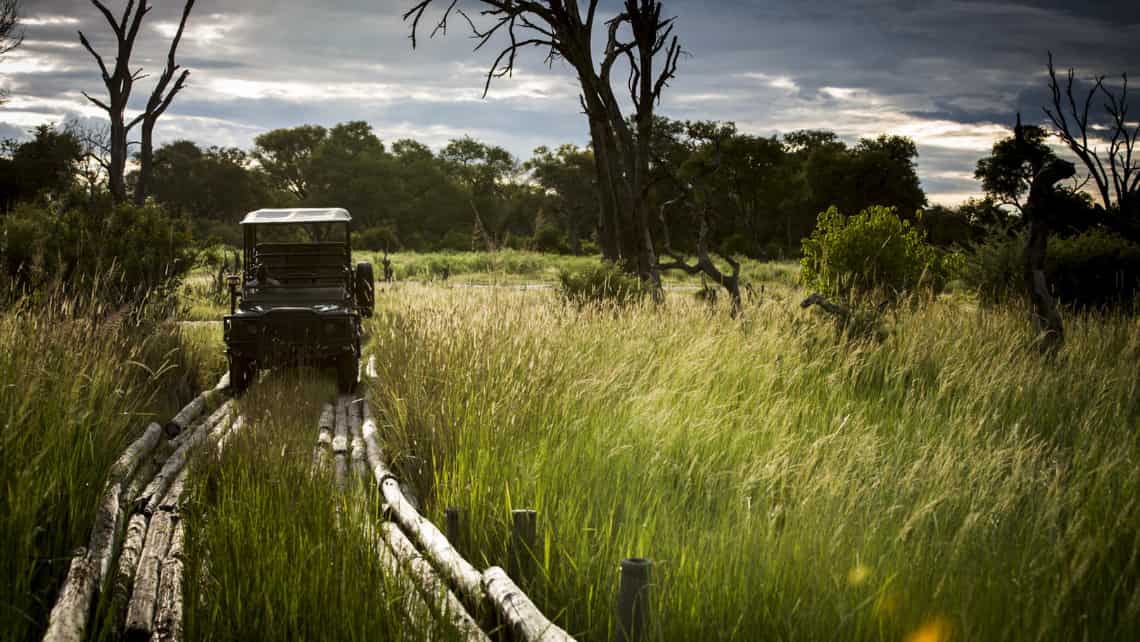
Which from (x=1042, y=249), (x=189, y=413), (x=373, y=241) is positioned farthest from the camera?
(x=373, y=241)

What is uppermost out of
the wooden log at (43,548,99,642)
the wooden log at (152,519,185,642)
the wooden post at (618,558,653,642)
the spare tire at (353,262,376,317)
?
the spare tire at (353,262,376,317)

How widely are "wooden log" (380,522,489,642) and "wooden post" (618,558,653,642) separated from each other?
52cm

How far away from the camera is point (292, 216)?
9047 mm

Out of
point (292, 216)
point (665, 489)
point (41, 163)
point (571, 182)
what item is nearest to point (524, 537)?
point (665, 489)

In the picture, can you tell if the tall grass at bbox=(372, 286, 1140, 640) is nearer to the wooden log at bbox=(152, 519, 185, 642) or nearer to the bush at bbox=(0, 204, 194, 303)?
the wooden log at bbox=(152, 519, 185, 642)

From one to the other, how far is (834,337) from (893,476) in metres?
3.87

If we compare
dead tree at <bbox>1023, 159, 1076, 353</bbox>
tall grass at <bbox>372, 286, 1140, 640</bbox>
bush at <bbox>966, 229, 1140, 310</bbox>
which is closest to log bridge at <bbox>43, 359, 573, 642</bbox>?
tall grass at <bbox>372, 286, 1140, 640</bbox>

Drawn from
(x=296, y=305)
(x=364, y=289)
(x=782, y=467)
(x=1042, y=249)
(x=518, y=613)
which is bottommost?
(x=518, y=613)

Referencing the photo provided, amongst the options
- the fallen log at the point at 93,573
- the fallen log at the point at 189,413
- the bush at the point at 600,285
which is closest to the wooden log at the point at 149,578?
the fallen log at the point at 93,573

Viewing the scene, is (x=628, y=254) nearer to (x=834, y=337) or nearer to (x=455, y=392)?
(x=834, y=337)

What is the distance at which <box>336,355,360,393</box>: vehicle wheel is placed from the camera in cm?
848

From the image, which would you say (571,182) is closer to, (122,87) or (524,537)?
(122,87)

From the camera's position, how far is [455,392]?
5355 millimetres

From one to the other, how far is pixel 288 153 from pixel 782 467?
59.2 meters
